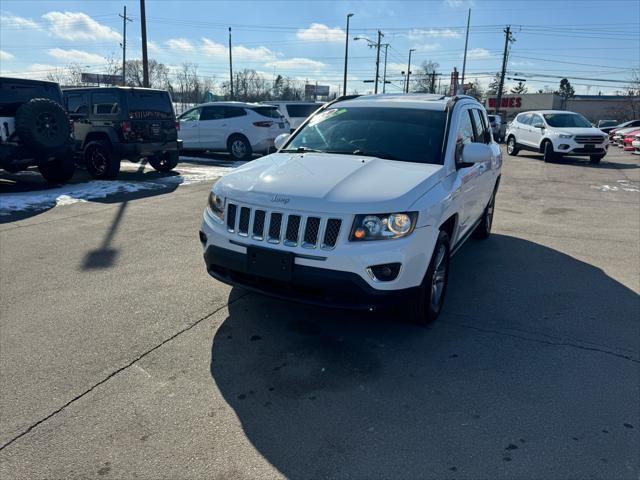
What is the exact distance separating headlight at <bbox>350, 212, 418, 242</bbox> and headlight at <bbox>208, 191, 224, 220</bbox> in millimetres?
1122

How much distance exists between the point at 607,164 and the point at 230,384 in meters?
18.7

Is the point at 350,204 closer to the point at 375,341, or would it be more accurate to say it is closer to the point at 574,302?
the point at 375,341

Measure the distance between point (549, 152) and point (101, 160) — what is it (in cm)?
1491

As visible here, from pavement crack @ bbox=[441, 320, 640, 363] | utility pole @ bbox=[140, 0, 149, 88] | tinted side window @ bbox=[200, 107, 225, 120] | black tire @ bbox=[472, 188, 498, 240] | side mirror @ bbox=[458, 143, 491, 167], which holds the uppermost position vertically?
utility pole @ bbox=[140, 0, 149, 88]

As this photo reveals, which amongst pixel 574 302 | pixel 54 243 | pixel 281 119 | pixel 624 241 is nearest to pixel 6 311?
pixel 54 243

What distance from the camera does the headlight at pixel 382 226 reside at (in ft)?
10.5

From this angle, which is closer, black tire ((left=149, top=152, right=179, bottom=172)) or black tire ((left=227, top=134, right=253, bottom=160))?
black tire ((left=149, top=152, right=179, bottom=172))

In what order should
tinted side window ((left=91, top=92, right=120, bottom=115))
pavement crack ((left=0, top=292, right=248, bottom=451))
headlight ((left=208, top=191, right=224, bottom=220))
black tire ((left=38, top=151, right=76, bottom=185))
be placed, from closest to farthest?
pavement crack ((left=0, top=292, right=248, bottom=451)), headlight ((left=208, top=191, right=224, bottom=220)), black tire ((left=38, top=151, right=76, bottom=185)), tinted side window ((left=91, top=92, right=120, bottom=115))

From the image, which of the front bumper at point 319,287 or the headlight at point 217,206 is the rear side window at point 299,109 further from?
the front bumper at point 319,287

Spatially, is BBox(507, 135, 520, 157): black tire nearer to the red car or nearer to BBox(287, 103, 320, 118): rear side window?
the red car

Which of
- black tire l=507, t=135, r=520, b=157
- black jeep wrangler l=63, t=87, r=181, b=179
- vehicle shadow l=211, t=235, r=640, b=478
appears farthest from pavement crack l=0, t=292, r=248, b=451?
black tire l=507, t=135, r=520, b=157

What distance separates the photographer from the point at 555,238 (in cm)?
682

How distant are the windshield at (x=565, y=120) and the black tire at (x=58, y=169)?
1599 centimetres

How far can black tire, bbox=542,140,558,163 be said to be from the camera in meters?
17.5
